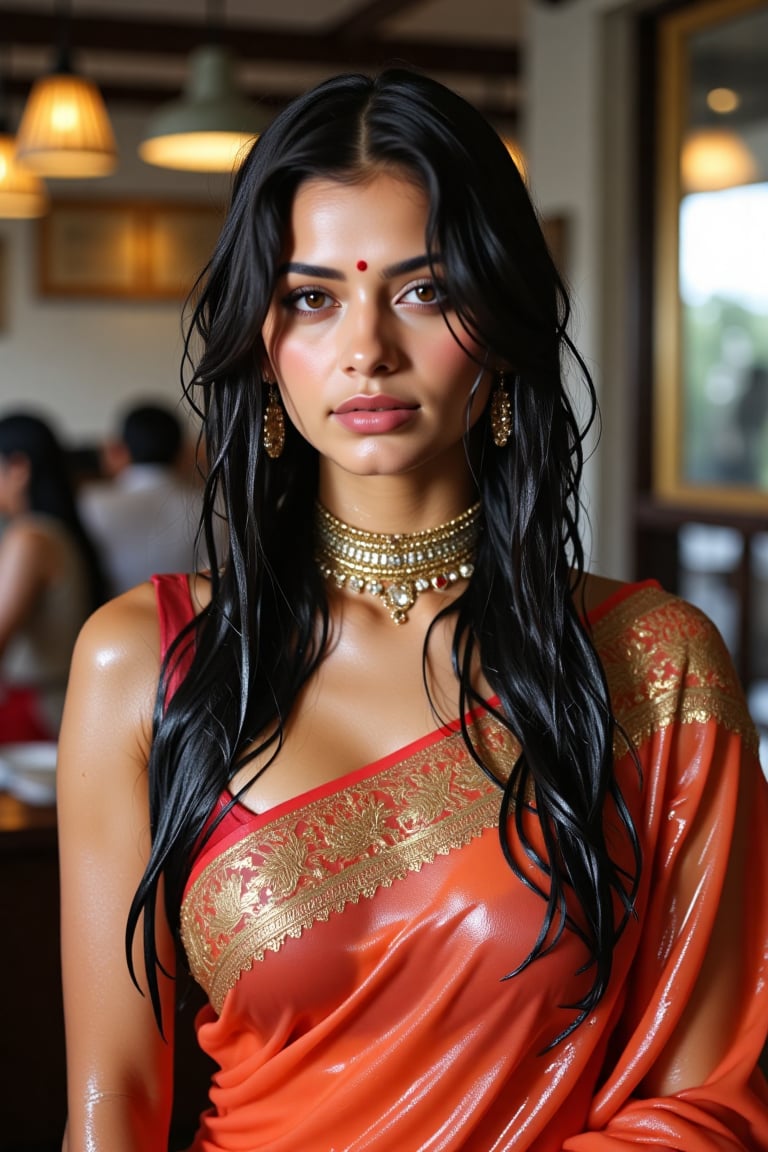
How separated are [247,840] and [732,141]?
2.86m

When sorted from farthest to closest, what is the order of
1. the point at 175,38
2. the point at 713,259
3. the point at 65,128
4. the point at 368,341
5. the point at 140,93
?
the point at 140,93 < the point at 175,38 < the point at 713,259 < the point at 65,128 < the point at 368,341

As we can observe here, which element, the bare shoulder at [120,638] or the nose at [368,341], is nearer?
the nose at [368,341]

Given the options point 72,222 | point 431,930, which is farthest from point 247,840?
point 72,222

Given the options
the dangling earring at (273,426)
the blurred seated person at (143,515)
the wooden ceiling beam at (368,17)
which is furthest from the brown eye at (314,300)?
the wooden ceiling beam at (368,17)

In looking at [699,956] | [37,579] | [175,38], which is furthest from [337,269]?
[175,38]

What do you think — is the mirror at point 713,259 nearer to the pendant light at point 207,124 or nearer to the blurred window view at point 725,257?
the blurred window view at point 725,257

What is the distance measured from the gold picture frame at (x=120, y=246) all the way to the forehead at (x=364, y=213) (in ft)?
23.4

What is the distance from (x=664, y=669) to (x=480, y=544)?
0.68 feet

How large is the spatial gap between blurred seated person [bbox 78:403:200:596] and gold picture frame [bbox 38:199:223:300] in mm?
3862

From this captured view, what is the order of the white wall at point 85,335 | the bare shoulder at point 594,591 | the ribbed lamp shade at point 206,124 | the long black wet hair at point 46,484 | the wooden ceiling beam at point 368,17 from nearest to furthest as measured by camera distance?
the bare shoulder at point 594,591
the ribbed lamp shade at point 206,124
the long black wet hair at point 46,484
the wooden ceiling beam at point 368,17
the white wall at point 85,335

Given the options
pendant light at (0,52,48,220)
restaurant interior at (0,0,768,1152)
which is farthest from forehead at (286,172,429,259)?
pendant light at (0,52,48,220)

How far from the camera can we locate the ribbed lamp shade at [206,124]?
3.09 meters

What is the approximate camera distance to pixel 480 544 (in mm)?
1387

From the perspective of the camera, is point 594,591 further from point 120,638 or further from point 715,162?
point 715,162
